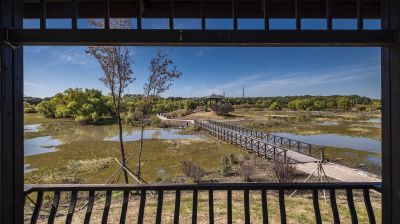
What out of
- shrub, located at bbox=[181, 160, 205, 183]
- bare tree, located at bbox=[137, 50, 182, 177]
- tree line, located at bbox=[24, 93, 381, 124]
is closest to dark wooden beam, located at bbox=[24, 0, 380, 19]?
tree line, located at bbox=[24, 93, 381, 124]

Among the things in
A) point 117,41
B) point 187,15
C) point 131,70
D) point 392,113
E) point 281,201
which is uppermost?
point 131,70

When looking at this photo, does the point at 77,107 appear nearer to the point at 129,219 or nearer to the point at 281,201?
the point at 129,219

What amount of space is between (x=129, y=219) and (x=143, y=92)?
13.4ft

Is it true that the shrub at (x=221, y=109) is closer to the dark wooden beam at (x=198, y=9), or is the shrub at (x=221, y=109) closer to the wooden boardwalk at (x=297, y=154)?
the wooden boardwalk at (x=297, y=154)

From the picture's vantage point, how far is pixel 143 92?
7000 millimetres

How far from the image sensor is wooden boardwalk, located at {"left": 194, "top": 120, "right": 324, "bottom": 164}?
8.67 m

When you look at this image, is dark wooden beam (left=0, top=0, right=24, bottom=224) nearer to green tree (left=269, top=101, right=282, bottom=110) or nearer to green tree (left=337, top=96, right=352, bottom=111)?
green tree (left=269, top=101, right=282, bottom=110)

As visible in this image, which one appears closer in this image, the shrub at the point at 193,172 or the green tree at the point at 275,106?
the shrub at the point at 193,172

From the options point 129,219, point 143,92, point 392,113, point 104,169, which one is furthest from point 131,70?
point 392,113

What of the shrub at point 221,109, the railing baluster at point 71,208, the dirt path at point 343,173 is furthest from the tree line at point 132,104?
the dirt path at point 343,173

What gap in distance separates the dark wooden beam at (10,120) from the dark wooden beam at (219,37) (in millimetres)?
112

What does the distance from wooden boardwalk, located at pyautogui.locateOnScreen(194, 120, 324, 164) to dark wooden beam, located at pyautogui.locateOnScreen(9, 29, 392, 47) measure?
5.29 meters

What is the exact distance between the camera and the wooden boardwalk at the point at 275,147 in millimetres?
8673

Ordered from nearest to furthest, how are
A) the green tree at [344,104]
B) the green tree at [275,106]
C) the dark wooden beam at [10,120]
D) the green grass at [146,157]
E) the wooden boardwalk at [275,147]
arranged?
1. the dark wooden beam at [10,120]
2. the green grass at [146,157]
3. the wooden boardwalk at [275,147]
4. the green tree at [344,104]
5. the green tree at [275,106]
